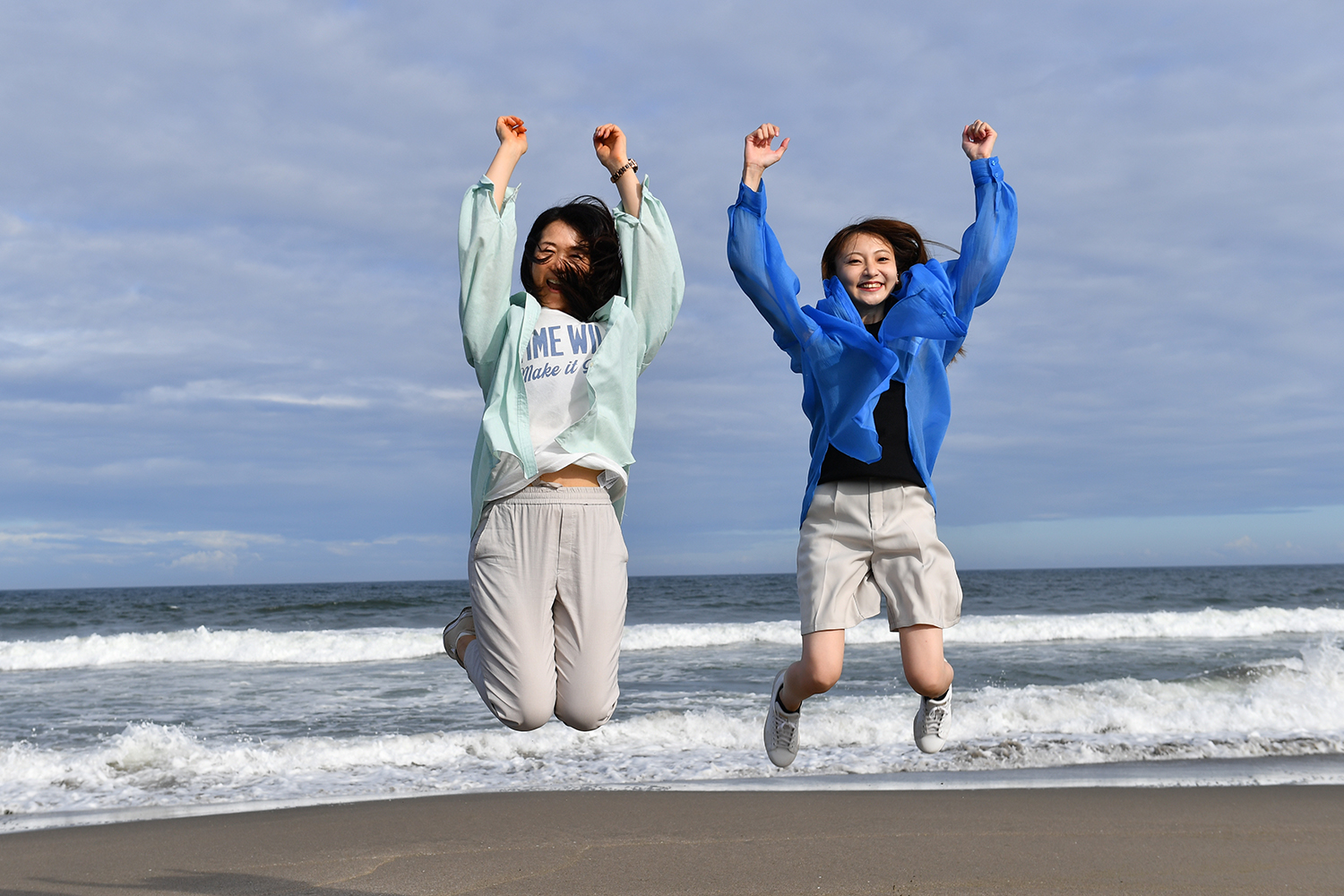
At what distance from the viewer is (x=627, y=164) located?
356cm

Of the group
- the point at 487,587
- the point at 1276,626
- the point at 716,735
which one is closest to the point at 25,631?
the point at 716,735

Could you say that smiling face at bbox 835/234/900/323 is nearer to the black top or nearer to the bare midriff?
the black top

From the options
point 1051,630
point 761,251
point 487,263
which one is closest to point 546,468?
point 487,263

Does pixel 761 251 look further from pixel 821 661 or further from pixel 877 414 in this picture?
pixel 821 661

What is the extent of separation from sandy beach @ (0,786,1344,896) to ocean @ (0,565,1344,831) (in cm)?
97

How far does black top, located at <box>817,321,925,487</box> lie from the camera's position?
140 inches

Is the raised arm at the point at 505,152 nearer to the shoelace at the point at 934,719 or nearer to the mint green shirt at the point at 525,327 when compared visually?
the mint green shirt at the point at 525,327

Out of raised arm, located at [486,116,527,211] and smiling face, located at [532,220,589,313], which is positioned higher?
raised arm, located at [486,116,527,211]

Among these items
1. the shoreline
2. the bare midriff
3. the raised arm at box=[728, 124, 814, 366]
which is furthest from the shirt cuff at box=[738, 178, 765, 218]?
the shoreline

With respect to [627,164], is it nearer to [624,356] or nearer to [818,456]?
[624,356]

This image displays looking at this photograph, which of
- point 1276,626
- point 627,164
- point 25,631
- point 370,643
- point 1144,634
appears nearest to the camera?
point 627,164

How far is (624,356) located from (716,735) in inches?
232

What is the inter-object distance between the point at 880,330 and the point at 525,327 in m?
1.32

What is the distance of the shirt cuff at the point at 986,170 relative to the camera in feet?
11.9
